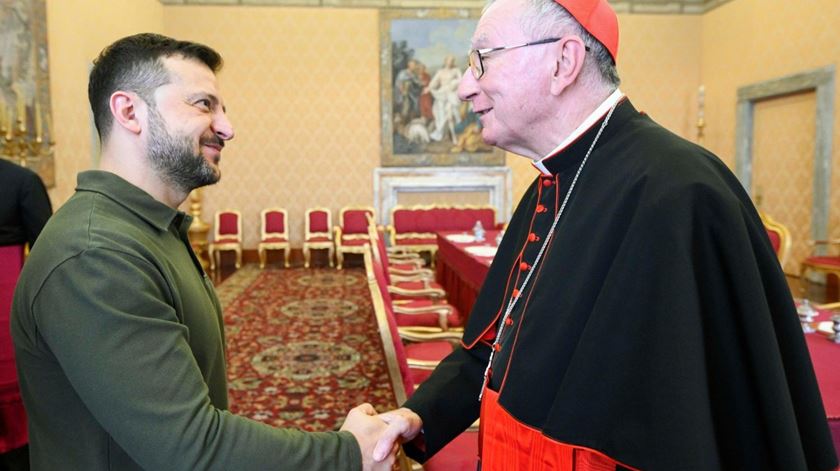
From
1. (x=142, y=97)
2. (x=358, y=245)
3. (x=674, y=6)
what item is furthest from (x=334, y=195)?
(x=142, y=97)

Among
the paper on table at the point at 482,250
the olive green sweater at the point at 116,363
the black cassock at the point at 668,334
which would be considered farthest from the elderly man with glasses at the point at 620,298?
the paper on table at the point at 482,250

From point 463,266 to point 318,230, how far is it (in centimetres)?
568

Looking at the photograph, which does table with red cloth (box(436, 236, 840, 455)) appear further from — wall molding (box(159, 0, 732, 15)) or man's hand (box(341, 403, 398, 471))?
wall molding (box(159, 0, 732, 15))

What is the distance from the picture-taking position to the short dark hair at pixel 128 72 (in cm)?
124

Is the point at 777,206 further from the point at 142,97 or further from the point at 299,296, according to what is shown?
the point at 142,97

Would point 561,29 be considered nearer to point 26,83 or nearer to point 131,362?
point 131,362

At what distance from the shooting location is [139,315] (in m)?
0.98

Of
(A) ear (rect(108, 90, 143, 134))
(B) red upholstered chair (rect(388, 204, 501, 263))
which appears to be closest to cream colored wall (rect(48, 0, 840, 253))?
(B) red upholstered chair (rect(388, 204, 501, 263))

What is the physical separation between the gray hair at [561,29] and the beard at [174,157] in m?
0.77

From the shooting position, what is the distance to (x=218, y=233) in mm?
10258

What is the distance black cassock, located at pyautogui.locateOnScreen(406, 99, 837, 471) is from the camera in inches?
36.4

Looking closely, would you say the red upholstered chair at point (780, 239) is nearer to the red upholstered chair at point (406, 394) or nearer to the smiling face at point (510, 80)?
the red upholstered chair at point (406, 394)

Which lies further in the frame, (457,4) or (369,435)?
(457,4)

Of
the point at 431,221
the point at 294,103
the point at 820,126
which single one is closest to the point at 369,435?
the point at 431,221
